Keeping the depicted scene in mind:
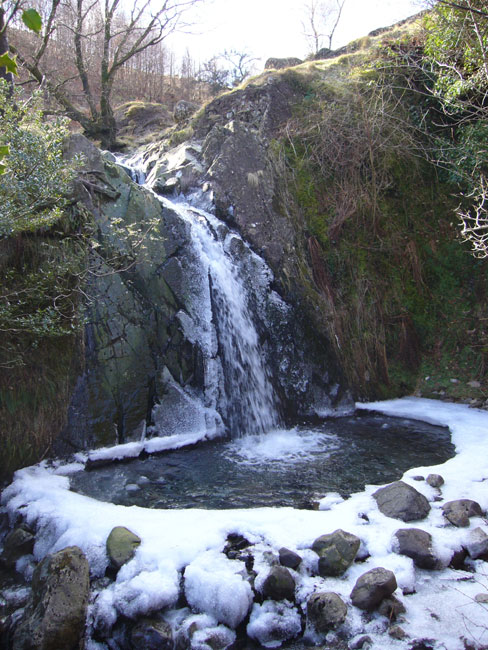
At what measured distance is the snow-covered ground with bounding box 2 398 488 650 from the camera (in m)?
2.62

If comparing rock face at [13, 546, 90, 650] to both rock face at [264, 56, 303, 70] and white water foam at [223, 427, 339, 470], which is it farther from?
rock face at [264, 56, 303, 70]

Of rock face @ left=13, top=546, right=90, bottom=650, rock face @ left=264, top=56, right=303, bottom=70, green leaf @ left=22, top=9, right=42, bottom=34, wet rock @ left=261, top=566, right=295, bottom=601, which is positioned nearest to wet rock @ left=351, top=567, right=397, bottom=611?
wet rock @ left=261, top=566, right=295, bottom=601

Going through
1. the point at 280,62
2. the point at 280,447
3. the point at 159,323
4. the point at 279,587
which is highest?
the point at 280,62

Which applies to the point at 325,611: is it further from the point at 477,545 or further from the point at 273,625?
the point at 477,545

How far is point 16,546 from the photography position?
339cm

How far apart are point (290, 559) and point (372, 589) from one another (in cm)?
55

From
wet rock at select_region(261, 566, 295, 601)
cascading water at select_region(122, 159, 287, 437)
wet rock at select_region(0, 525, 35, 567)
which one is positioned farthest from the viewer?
cascading water at select_region(122, 159, 287, 437)

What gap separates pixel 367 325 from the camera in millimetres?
7445

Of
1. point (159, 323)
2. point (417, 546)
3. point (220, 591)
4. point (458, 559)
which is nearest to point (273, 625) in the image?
point (220, 591)

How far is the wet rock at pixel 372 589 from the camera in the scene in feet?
8.72

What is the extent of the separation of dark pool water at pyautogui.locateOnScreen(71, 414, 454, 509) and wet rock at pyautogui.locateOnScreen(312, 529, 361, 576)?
752 mm

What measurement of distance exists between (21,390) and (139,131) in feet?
36.8

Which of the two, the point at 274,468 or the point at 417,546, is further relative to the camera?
the point at 274,468

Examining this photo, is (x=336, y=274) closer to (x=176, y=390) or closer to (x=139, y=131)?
(x=176, y=390)
